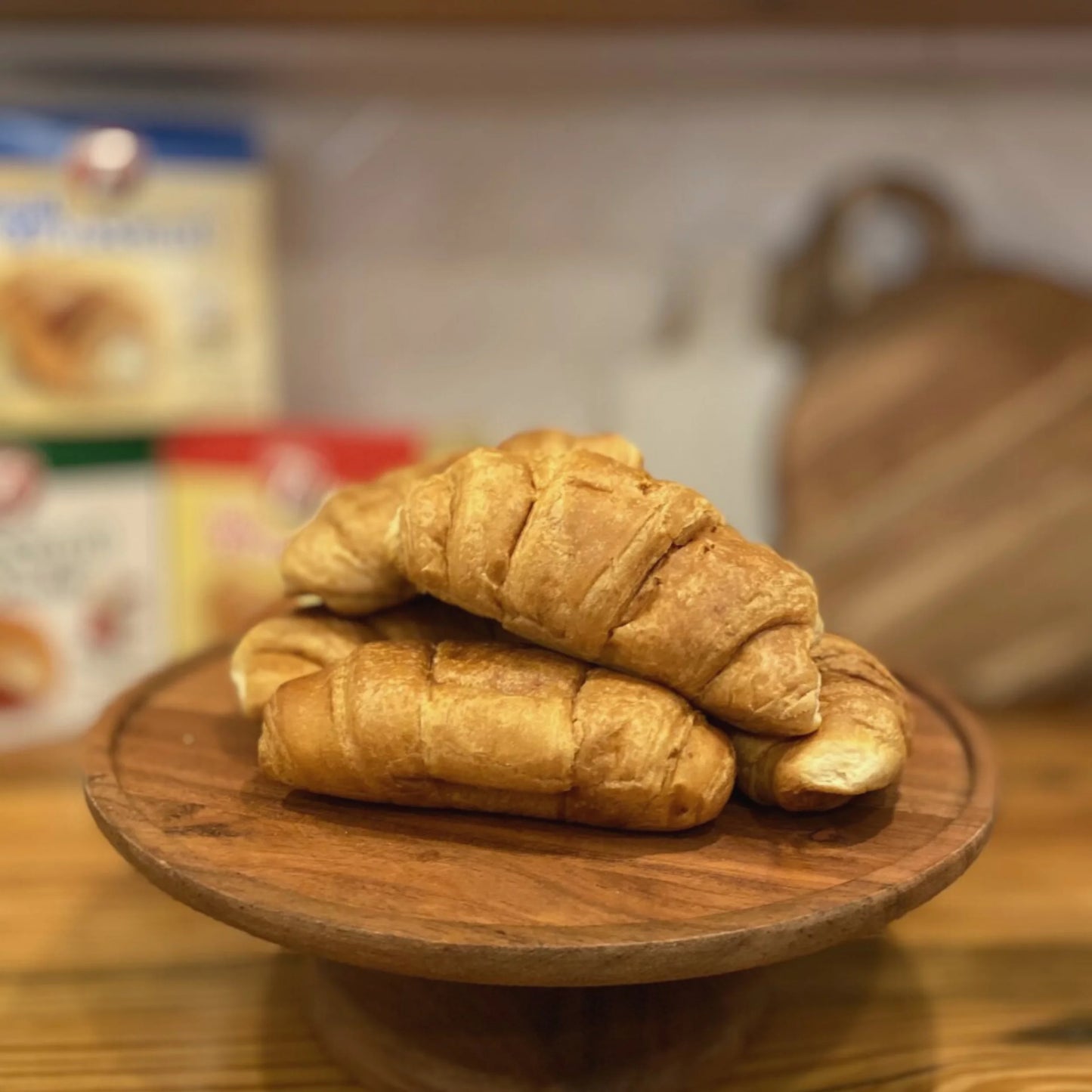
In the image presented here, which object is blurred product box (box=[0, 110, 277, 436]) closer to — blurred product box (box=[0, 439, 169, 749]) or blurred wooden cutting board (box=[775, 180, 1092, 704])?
blurred product box (box=[0, 439, 169, 749])

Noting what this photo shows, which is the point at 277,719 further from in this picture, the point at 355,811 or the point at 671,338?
the point at 671,338

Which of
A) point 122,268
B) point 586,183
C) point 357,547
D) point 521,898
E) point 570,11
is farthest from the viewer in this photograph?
point 586,183

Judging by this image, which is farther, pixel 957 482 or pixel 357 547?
pixel 957 482

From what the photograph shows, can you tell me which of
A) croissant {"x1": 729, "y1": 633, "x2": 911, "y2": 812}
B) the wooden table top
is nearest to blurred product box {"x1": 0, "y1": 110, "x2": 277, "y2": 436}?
the wooden table top

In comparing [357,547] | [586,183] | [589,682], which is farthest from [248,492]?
[589,682]

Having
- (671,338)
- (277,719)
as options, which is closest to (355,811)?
(277,719)

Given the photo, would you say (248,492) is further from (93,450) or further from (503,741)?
(503,741)
